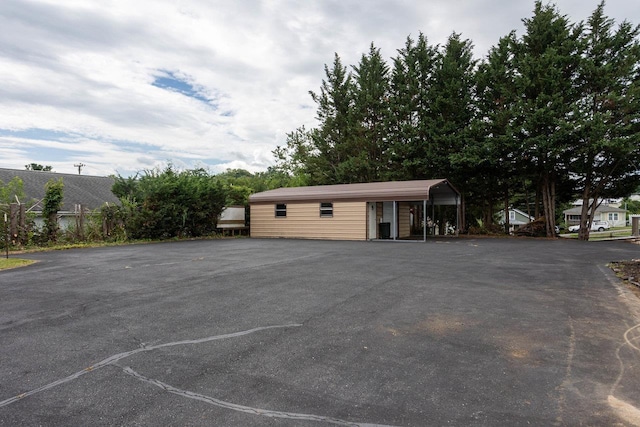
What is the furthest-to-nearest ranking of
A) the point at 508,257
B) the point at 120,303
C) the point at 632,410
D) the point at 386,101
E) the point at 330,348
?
1. the point at 386,101
2. the point at 508,257
3. the point at 120,303
4. the point at 330,348
5. the point at 632,410

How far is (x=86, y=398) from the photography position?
238 centimetres

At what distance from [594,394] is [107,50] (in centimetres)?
1527

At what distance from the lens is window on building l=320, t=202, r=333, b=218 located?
17.2 metres

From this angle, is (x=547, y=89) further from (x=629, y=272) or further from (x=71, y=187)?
(x=71, y=187)

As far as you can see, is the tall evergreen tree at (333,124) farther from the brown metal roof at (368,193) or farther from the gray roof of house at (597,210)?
the gray roof of house at (597,210)

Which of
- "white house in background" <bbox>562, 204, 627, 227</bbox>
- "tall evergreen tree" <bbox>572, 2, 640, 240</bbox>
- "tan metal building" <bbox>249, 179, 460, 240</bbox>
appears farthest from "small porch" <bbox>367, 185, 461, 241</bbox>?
"white house in background" <bbox>562, 204, 627, 227</bbox>

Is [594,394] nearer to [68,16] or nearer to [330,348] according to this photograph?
[330,348]

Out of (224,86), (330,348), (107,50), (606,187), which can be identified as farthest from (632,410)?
(606,187)

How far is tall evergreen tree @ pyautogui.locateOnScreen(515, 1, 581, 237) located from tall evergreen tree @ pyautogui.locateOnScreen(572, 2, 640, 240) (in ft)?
1.83

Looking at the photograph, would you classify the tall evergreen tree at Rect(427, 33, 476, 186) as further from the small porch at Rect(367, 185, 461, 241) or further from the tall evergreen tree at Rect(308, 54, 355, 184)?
the tall evergreen tree at Rect(308, 54, 355, 184)

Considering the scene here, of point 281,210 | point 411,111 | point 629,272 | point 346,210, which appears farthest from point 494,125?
point 629,272

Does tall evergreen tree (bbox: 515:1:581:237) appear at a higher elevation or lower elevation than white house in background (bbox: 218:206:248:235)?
higher

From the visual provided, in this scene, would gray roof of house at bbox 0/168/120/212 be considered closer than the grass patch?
No

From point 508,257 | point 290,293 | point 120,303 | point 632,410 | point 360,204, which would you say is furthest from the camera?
point 360,204
